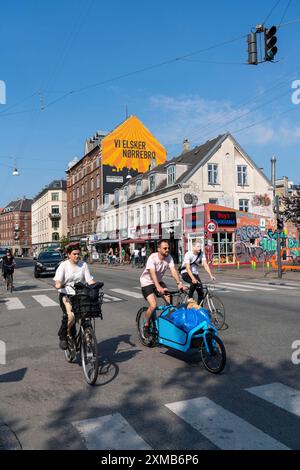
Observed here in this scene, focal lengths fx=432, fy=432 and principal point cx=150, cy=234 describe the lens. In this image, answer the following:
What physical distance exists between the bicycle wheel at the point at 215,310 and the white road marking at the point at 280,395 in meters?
3.49

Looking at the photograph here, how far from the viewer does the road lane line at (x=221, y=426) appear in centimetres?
359

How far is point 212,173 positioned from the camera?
130 feet

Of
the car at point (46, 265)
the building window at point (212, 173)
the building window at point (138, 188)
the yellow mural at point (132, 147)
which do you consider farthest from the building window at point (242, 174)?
the car at point (46, 265)

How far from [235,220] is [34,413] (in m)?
34.3

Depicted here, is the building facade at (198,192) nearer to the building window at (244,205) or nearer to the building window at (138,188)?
the building window at (244,205)

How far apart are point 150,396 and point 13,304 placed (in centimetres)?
952

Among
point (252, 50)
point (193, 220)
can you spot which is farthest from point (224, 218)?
point (252, 50)

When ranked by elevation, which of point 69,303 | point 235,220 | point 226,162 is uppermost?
point 226,162

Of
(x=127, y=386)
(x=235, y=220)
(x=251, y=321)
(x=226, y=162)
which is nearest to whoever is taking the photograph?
(x=127, y=386)

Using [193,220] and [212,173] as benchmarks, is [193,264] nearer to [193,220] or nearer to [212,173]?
[193,220]
